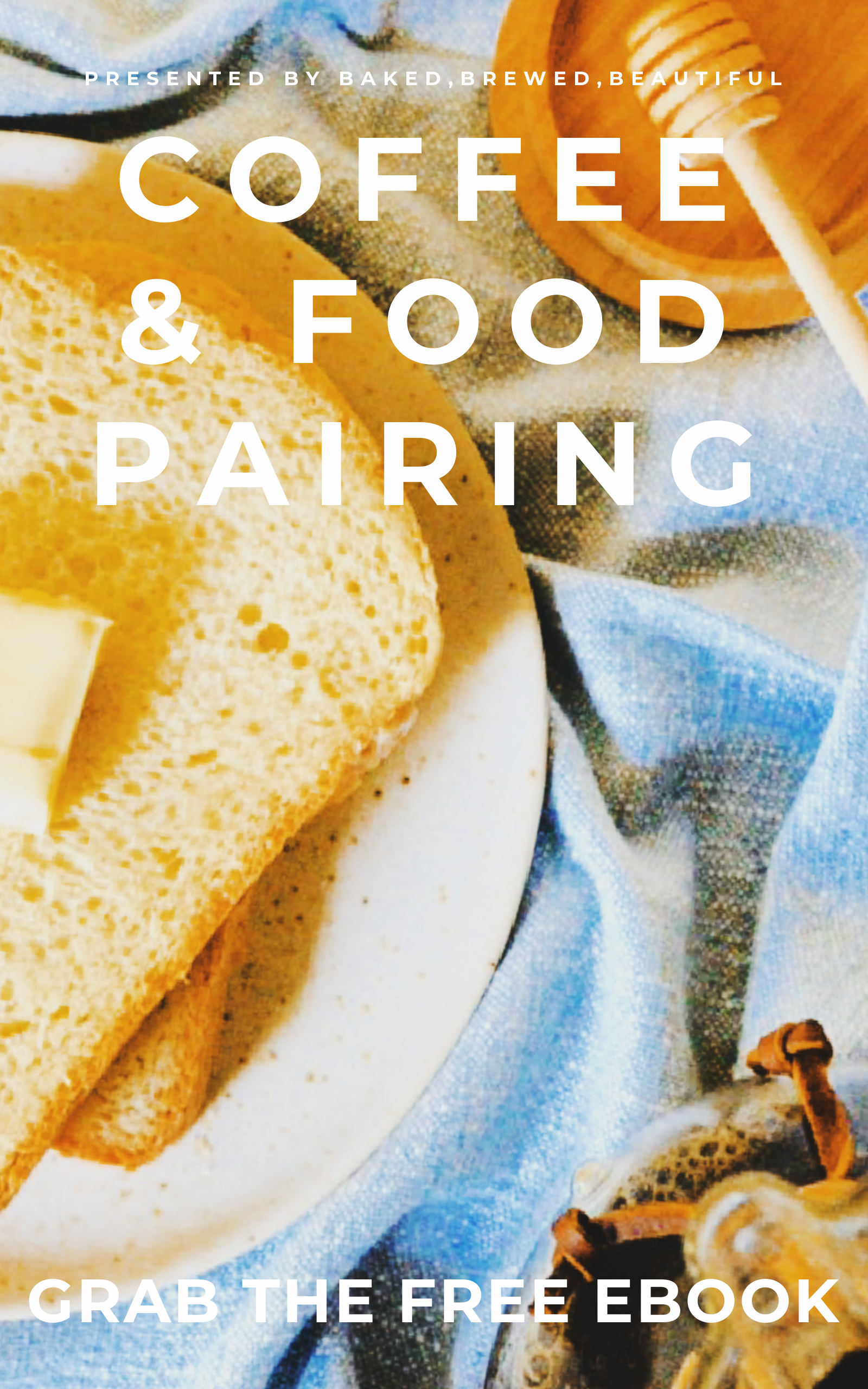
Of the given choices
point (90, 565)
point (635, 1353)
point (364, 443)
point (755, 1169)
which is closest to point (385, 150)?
point (364, 443)

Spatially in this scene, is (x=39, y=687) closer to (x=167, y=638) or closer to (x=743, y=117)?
(x=167, y=638)

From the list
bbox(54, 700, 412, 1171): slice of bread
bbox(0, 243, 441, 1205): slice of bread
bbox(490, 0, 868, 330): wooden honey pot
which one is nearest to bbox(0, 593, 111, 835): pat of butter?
bbox(0, 243, 441, 1205): slice of bread

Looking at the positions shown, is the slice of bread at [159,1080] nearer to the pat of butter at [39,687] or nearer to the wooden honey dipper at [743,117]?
the pat of butter at [39,687]

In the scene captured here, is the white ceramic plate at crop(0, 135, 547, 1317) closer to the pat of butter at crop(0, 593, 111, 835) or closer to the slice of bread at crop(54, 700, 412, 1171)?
the slice of bread at crop(54, 700, 412, 1171)

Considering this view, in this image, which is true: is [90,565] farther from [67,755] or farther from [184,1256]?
[184,1256]

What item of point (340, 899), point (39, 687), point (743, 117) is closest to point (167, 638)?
point (39, 687)

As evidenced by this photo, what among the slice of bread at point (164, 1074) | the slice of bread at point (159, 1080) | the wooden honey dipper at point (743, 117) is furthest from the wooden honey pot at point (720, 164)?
the slice of bread at point (159, 1080)

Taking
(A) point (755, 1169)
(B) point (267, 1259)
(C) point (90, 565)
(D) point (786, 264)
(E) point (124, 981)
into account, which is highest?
(D) point (786, 264)
